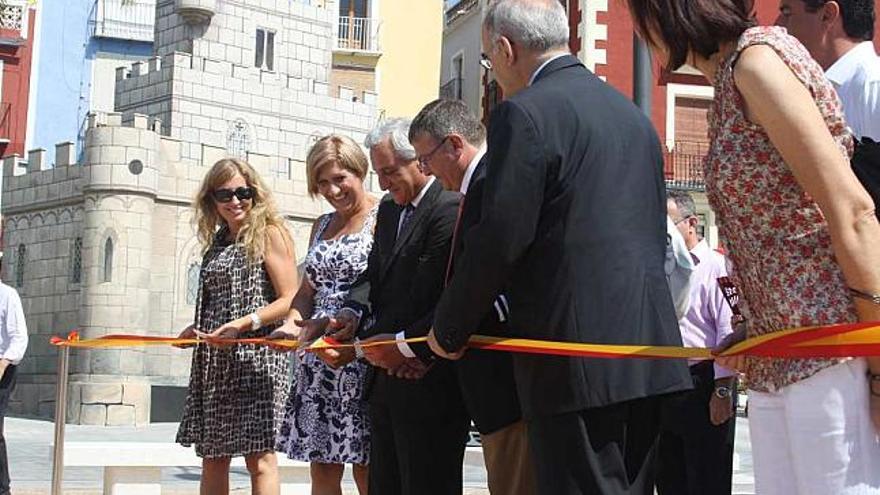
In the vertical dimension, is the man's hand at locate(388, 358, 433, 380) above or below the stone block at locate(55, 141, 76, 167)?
below

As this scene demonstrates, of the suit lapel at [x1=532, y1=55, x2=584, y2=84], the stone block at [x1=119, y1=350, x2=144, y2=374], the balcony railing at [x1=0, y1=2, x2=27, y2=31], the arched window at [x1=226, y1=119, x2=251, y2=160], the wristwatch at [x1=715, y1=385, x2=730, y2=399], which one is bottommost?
the wristwatch at [x1=715, y1=385, x2=730, y2=399]

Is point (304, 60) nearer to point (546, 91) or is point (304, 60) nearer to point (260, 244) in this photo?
point (260, 244)

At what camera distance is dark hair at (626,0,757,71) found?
10.3 ft

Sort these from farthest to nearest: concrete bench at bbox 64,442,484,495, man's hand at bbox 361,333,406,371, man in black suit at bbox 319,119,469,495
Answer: concrete bench at bbox 64,442,484,495 → man in black suit at bbox 319,119,469,495 → man's hand at bbox 361,333,406,371

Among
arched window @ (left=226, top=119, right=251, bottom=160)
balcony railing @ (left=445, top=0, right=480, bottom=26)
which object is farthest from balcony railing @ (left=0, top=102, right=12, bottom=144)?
balcony railing @ (left=445, top=0, right=480, bottom=26)

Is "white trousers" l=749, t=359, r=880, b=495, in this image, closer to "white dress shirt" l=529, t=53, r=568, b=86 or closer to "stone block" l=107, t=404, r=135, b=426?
"white dress shirt" l=529, t=53, r=568, b=86

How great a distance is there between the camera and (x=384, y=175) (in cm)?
552

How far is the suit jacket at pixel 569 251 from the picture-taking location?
3.64 m

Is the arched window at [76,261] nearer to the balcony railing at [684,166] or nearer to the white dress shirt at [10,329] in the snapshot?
the balcony railing at [684,166]

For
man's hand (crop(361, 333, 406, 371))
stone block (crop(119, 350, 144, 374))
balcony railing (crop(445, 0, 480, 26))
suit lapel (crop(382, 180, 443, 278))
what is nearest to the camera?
man's hand (crop(361, 333, 406, 371))

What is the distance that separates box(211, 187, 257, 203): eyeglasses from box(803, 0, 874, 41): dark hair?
350cm

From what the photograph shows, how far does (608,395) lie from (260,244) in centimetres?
313

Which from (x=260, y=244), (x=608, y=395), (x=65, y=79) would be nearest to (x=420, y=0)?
(x=65, y=79)

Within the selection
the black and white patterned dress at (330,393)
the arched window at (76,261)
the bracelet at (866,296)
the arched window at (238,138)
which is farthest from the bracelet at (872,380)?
the arched window at (238,138)
